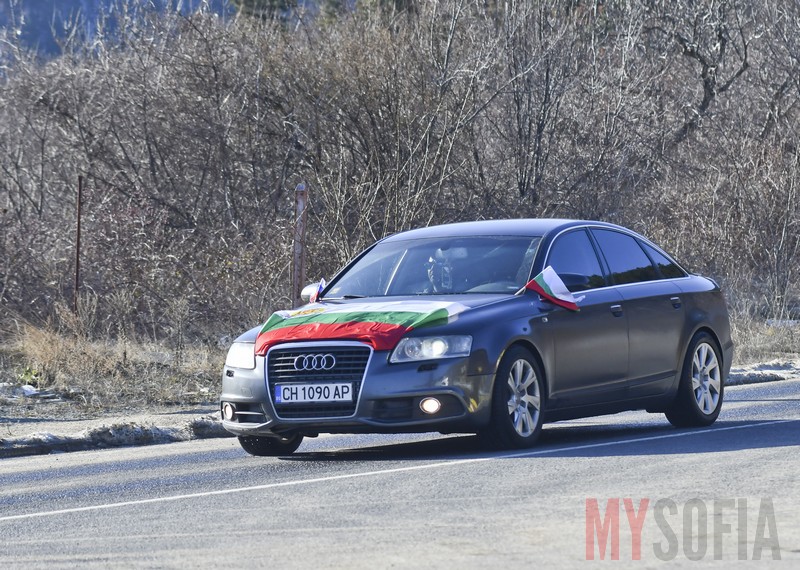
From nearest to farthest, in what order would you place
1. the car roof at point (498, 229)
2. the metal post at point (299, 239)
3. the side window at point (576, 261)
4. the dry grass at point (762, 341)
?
1. the side window at point (576, 261)
2. the car roof at point (498, 229)
3. the metal post at point (299, 239)
4. the dry grass at point (762, 341)

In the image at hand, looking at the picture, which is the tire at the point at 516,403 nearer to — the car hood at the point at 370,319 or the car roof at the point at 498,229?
the car hood at the point at 370,319

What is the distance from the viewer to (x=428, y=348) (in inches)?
379

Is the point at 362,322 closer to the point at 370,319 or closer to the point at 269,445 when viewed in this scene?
the point at 370,319

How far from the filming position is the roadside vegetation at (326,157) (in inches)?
837

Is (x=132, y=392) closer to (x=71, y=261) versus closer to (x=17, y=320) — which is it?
(x=17, y=320)

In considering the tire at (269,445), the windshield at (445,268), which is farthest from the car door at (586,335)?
the tire at (269,445)

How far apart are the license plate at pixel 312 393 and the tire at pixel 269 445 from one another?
0.80 metres

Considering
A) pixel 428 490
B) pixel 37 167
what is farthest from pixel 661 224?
pixel 428 490

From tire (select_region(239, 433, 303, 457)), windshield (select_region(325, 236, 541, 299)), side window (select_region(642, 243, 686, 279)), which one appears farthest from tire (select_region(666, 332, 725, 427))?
tire (select_region(239, 433, 303, 457))

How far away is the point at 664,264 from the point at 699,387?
1.06 metres

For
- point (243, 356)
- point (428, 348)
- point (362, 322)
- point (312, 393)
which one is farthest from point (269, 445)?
point (428, 348)

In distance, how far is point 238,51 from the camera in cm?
2608

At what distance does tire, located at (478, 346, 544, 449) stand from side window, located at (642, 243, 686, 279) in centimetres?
224

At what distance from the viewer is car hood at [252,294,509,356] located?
31.6 feet
